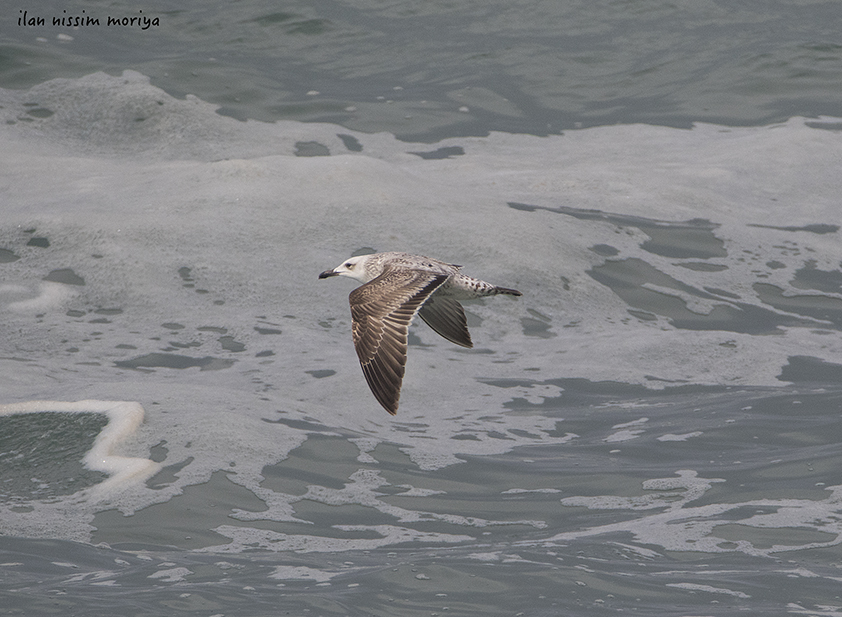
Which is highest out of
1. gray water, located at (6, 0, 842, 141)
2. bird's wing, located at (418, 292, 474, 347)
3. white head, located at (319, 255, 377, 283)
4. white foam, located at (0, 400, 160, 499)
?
gray water, located at (6, 0, 842, 141)

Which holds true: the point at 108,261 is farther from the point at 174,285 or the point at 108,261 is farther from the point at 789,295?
the point at 789,295

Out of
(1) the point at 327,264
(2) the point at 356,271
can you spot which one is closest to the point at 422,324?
(1) the point at 327,264

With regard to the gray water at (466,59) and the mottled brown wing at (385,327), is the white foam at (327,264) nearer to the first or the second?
the gray water at (466,59)

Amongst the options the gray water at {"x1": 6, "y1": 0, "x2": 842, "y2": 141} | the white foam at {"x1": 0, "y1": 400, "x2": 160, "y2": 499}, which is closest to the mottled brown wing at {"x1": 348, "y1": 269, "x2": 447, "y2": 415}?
the white foam at {"x1": 0, "y1": 400, "x2": 160, "y2": 499}

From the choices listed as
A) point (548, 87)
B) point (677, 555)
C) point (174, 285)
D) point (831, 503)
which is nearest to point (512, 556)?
point (677, 555)

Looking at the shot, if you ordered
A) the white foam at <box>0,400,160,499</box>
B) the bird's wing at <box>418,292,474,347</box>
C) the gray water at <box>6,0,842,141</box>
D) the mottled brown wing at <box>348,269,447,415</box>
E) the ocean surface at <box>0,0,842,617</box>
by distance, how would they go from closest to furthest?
the mottled brown wing at <box>348,269,447,415</box>
the ocean surface at <box>0,0,842,617</box>
the bird's wing at <box>418,292,474,347</box>
the white foam at <box>0,400,160,499</box>
the gray water at <box>6,0,842,141</box>

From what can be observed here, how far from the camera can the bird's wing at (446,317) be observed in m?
6.24

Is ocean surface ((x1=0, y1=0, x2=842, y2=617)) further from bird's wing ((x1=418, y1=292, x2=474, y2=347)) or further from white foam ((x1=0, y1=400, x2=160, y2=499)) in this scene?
bird's wing ((x1=418, y1=292, x2=474, y2=347))

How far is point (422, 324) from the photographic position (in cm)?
885

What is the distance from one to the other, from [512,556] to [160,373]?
325 centimetres

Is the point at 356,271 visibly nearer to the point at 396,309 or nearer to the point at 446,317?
the point at 446,317

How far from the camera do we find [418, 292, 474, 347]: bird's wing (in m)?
6.24

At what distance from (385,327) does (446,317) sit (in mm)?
1195

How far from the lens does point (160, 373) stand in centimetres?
792
